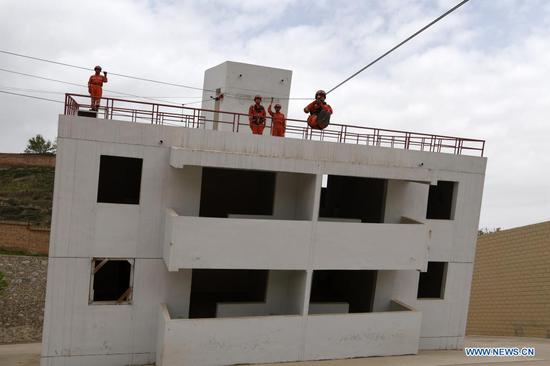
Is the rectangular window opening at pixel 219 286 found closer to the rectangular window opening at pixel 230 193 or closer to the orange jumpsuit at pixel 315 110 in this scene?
the rectangular window opening at pixel 230 193

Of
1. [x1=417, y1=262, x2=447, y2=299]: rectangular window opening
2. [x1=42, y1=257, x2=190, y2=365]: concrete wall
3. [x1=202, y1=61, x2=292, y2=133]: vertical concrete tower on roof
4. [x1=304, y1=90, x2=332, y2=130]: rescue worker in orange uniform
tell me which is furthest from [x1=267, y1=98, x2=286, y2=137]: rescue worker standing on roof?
[x1=417, y1=262, x2=447, y2=299]: rectangular window opening

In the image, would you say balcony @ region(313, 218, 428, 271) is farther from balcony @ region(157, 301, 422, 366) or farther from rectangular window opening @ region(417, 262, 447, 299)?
rectangular window opening @ region(417, 262, 447, 299)

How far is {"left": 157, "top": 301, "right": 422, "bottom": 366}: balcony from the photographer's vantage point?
36.0ft

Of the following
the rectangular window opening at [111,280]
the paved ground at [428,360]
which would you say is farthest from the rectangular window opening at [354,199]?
the rectangular window opening at [111,280]

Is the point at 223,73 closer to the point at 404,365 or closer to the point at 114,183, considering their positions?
the point at 114,183

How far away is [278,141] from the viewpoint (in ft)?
40.1

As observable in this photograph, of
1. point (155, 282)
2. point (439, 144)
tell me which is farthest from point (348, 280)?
point (155, 282)

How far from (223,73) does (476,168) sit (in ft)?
29.9

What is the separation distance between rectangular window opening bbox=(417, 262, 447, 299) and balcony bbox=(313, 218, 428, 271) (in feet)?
7.15

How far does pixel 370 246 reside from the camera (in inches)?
488

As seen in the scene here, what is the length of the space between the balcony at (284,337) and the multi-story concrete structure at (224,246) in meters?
0.03

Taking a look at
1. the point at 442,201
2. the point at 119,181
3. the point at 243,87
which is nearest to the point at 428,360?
the point at 442,201

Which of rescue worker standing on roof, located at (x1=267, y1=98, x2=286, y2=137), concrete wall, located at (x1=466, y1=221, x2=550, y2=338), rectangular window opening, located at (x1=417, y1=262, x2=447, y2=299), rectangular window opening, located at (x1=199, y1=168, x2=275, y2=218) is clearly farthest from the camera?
concrete wall, located at (x1=466, y1=221, x2=550, y2=338)

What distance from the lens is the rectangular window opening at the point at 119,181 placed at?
14.1 meters
